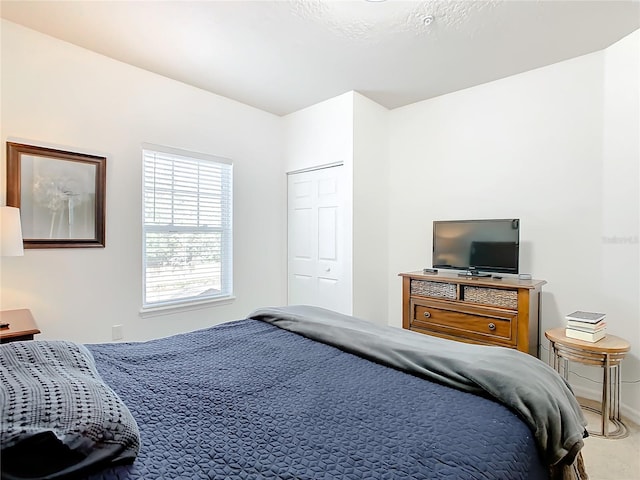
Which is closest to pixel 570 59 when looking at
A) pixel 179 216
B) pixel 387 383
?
pixel 387 383

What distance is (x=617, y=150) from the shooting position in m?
2.56

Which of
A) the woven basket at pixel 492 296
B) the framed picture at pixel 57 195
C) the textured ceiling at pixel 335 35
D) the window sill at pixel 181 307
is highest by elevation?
the textured ceiling at pixel 335 35

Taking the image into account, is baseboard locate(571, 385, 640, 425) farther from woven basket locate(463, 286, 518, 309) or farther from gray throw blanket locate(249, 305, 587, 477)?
gray throw blanket locate(249, 305, 587, 477)

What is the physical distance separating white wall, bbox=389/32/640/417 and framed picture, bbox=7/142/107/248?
2947 millimetres

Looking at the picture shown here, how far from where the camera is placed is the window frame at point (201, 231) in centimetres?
314

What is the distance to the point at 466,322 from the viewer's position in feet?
9.18

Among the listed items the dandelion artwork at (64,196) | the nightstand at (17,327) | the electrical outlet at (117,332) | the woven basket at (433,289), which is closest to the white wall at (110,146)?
the electrical outlet at (117,332)

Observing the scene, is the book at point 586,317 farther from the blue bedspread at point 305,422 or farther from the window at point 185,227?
the window at point 185,227

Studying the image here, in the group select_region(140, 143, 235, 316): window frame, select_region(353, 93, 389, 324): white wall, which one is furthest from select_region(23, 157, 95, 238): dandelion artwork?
select_region(353, 93, 389, 324): white wall

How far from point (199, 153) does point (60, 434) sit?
10.2 ft

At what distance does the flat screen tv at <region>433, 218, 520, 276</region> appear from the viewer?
278cm

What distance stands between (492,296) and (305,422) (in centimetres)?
216

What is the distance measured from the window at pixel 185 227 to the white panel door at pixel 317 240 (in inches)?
30.5

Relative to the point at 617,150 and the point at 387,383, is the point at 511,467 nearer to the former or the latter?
the point at 387,383
